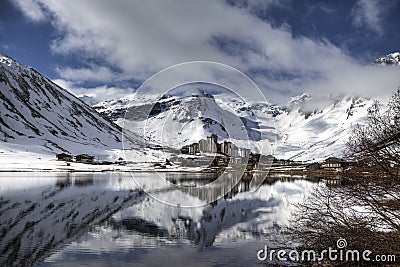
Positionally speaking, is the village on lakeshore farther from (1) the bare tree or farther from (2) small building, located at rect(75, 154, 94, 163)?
(1) the bare tree

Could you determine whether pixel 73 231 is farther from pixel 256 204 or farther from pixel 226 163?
pixel 226 163

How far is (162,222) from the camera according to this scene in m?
31.0

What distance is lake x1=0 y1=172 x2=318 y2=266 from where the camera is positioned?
66.0 feet

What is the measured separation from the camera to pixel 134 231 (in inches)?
1065

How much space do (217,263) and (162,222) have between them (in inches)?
490

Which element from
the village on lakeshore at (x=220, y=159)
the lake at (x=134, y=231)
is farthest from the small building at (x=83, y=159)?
the lake at (x=134, y=231)

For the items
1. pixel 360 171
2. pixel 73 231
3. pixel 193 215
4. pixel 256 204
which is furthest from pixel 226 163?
pixel 360 171
